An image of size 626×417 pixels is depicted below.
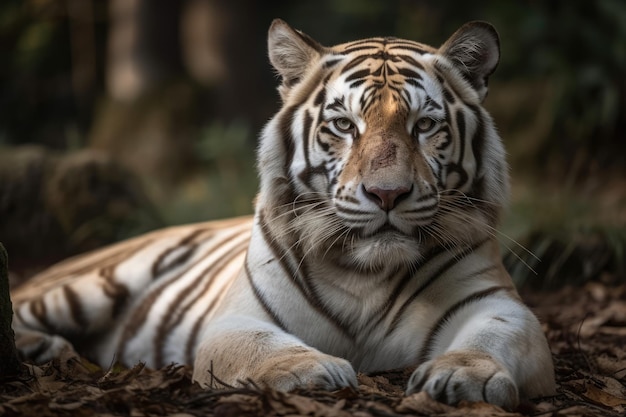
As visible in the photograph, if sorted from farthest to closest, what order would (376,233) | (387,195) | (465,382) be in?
(376,233) < (387,195) < (465,382)

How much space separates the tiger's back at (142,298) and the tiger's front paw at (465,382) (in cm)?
165

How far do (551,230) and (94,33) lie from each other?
33.9 ft

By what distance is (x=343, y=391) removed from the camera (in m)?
2.61

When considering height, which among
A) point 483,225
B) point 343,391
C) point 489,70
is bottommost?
point 343,391

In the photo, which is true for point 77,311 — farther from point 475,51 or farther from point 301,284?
point 475,51

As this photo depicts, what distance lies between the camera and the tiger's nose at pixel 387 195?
282 centimetres

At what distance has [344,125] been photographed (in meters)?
3.17

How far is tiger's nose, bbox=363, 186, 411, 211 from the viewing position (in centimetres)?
282

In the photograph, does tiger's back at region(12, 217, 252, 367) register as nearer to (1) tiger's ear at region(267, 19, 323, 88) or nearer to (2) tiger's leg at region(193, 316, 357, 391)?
(2) tiger's leg at region(193, 316, 357, 391)

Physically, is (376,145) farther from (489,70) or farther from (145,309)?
(145,309)

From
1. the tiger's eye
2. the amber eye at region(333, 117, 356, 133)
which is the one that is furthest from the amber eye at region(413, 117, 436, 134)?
the amber eye at region(333, 117, 356, 133)

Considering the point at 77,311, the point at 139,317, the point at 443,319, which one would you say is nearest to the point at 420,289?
the point at 443,319

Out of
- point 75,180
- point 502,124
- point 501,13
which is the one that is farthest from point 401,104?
point 501,13

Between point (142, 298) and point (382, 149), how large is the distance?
2.00 m
